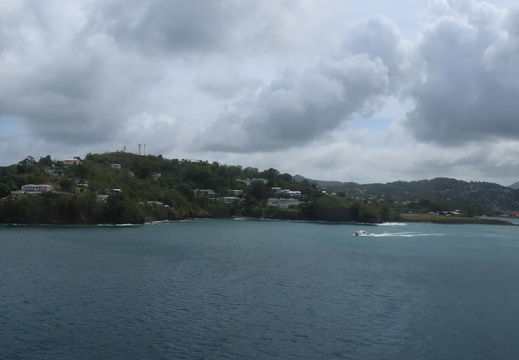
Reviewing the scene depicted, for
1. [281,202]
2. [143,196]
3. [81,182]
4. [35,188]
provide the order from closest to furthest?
[35,188]
[81,182]
[143,196]
[281,202]

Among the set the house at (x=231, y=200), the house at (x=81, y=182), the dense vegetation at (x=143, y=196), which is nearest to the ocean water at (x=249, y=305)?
the dense vegetation at (x=143, y=196)

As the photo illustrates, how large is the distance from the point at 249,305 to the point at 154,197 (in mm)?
89832

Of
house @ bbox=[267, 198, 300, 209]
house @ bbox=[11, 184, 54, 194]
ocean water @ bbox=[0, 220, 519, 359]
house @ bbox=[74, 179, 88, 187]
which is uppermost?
house @ bbox=[74, 179, 88, 187]

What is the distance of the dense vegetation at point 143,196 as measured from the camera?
272 feet

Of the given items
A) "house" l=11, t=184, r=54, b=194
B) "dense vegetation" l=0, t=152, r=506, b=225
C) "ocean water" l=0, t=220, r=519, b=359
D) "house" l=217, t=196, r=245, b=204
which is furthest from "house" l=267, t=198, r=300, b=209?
"ocean water" l=0, t=220, r=519, b=359

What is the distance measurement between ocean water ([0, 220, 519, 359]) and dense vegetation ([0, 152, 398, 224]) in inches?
1428

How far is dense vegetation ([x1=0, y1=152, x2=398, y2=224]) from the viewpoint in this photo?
8288cm

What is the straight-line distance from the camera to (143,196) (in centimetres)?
11044

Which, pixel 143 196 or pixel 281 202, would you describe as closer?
pixel 143 196

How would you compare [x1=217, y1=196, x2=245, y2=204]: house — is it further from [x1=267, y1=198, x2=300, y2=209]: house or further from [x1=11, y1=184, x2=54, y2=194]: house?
[x1=11, y1=184, x2=54, y2=194]: house

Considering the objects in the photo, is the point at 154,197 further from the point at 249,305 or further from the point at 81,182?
the point at 249,305

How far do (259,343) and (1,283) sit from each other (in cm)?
1969

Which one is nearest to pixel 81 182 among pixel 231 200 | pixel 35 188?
pixel 35 188

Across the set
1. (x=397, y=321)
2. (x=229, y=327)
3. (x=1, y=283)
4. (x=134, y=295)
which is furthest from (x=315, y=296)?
→ (x=1, y=283)
